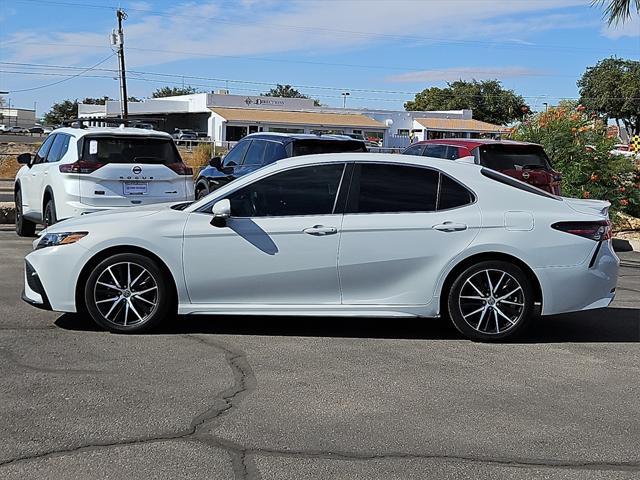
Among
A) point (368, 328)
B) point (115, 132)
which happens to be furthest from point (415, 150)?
point (368, 328)

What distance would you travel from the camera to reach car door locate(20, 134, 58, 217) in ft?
39.2

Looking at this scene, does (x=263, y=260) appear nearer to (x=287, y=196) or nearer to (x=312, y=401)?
(x=287, y=196)

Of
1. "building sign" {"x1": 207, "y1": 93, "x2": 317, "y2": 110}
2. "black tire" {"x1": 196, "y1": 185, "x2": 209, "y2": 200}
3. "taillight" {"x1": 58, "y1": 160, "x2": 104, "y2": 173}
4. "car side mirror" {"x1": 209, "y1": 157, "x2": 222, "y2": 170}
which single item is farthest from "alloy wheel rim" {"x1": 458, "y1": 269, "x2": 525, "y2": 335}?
"building sign" {"x1": 207, "y1": 93, "x2": 317, "y2": 110}

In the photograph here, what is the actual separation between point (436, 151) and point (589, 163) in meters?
4.10

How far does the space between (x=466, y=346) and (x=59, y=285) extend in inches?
135

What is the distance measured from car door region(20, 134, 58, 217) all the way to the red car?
249 inches

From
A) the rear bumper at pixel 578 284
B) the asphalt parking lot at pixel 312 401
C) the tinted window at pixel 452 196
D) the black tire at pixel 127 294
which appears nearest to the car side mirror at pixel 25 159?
the asphalt parking lot at pixel 312 401

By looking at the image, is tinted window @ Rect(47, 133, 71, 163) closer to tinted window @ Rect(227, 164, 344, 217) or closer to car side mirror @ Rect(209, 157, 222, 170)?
car side mirror @ Rect(209, 157, 222, 170)

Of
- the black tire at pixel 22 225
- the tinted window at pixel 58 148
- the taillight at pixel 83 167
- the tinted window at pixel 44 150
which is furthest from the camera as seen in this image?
the black tire at pixel 22 225

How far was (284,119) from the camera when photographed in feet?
229

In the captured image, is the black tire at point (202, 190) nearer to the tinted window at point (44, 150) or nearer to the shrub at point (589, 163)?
the tinted window at point (44, 150)

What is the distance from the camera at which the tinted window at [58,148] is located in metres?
11.4

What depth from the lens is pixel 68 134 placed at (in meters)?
11.5

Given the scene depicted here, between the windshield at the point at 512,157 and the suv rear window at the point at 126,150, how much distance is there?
16.5ft
